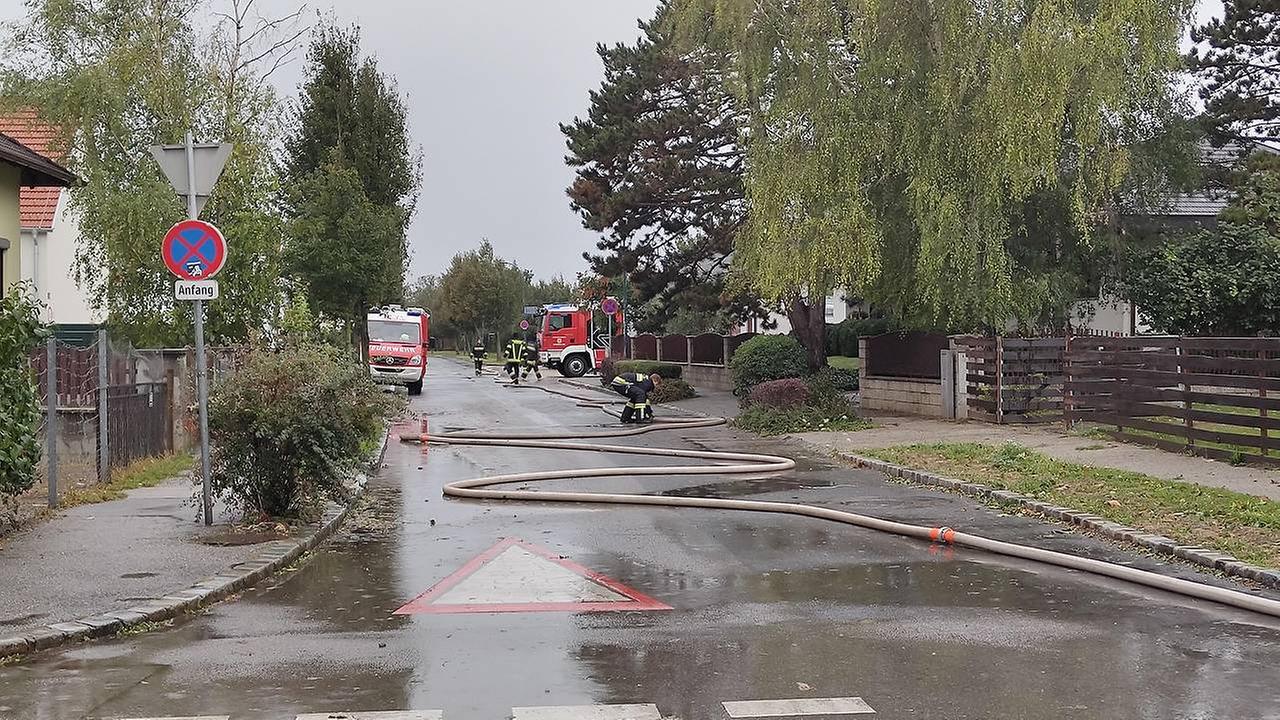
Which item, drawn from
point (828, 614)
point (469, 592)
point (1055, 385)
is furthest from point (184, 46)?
point (828, 614)

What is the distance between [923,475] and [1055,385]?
7415 mm

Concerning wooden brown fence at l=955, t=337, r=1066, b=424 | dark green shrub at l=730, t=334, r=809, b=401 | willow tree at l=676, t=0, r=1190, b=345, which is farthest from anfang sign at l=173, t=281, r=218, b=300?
A: dark green shrub at l=730, t=334, r=809, b=401

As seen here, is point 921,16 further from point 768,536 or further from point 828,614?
point 828,614

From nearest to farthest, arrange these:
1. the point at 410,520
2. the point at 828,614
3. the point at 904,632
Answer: the point at 904,632 → the point at 828,614 → the point at 410,520

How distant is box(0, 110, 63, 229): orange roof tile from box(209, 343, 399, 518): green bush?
18.3 m

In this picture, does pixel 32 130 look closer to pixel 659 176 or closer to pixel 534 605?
pixel 659 176

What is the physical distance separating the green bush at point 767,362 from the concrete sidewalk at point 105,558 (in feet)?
51.7

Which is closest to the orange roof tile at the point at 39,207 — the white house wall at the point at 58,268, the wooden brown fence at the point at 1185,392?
the white house wall at the point at 58,268

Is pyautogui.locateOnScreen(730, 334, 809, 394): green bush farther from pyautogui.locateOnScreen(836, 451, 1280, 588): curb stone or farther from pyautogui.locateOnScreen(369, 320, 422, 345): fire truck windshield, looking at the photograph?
pyautogui.locateOnScreen(369, 320, 422, 345): fire truck windshield

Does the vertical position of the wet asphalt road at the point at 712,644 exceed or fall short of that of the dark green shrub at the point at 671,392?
it falls short

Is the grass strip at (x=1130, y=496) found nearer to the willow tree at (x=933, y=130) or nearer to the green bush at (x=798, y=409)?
the green bush at (x=798, y=409)

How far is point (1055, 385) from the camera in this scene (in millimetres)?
20609

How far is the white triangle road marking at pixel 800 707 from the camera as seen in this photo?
5452 millimetres

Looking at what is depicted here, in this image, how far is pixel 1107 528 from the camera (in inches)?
406
